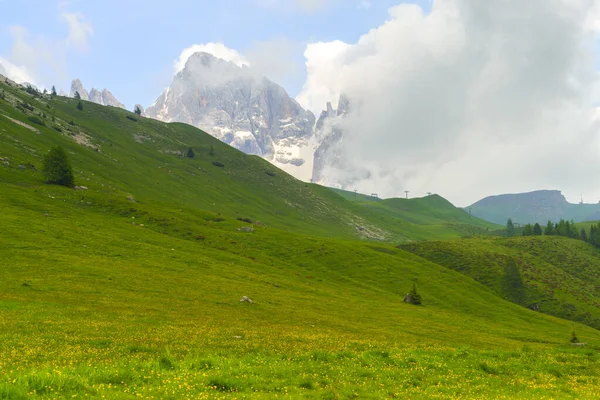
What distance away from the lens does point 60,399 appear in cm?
1067

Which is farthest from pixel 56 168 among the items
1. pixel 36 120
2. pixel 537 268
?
pixel 537 268

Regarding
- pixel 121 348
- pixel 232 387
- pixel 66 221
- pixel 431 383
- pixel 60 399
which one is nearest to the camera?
pixel 60 399

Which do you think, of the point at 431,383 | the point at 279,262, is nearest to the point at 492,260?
the point at 279,262

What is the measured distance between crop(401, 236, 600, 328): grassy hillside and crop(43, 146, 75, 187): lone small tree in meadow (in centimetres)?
13653

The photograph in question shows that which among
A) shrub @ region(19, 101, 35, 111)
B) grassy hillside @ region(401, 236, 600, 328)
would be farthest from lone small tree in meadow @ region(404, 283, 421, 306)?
shrub @ region(19, 101, 35, 111)

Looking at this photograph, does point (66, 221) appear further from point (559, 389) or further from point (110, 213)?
point (559, 389)

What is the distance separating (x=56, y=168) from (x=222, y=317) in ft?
297

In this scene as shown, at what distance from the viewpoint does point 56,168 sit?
101 meters

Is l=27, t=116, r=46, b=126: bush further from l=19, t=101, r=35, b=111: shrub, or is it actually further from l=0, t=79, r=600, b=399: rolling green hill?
l=0, t=79, r=600, b=399: rolling green hill

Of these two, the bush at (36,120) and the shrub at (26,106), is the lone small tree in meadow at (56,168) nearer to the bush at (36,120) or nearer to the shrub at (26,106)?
the bush at (36,120)

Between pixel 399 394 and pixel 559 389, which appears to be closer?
pixel 399 394

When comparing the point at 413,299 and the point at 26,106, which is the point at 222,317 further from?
the point at 26,106

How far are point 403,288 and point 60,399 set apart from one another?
8777 cm

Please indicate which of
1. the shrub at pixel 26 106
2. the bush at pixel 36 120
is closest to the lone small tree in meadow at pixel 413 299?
the bush at pixel 36 120
